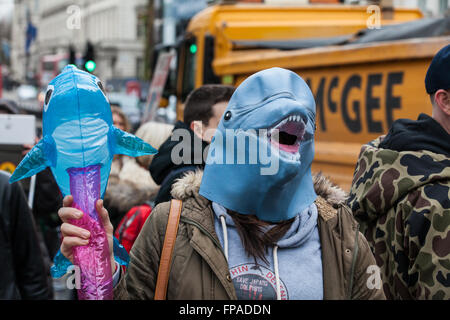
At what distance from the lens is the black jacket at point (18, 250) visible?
318cm

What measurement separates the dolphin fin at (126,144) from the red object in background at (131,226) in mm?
1628

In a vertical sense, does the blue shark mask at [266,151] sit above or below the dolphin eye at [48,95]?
below

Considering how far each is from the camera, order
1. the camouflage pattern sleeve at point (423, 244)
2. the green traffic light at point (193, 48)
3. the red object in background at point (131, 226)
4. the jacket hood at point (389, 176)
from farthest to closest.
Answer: the green traffic light at point (193, 48) < the red object in background at point (131, 226) < the jacket hood at point (389, 176) < the camouflage pattern sleeve at point (423, 244)

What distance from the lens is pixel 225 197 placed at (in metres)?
1.93

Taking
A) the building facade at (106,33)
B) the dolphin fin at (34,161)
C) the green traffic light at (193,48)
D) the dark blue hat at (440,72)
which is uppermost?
the dark blue hat at (440,72)

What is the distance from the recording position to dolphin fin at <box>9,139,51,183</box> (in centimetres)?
178

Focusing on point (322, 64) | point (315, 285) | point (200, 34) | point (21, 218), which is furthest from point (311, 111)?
point (200, 34)

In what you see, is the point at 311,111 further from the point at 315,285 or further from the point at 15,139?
the point at 15,139

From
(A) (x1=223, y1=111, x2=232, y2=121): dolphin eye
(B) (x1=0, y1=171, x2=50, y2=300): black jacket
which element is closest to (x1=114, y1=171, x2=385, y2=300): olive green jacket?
(A) (x1=223, y1=111, x2=232, y2=121): dolphin eye

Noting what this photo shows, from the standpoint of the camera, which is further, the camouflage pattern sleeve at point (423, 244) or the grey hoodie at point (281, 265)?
the camouflage pattern sleeve at point (423, 244)

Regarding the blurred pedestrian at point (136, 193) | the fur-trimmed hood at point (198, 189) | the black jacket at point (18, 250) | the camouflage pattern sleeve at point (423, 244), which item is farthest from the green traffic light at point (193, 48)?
the fur-trimmed hood at point (198, 189)

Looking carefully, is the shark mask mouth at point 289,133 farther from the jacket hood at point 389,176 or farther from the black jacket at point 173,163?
the black jacket at point 173,163

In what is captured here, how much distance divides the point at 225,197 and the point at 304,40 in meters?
5.99

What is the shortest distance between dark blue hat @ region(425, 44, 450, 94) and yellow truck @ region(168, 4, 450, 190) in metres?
1.99
